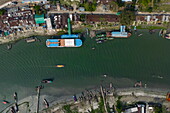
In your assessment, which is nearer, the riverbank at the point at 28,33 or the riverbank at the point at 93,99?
the riverbank at the point at 93,99

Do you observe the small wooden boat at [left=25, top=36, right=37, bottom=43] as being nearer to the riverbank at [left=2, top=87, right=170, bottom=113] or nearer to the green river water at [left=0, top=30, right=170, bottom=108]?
the green river water at [left=0, top=30, right=170, bottom=108]

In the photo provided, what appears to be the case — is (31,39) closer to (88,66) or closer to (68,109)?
(88,66)

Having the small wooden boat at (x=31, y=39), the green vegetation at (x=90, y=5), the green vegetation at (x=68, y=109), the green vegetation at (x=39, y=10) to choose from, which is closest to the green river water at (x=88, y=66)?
the small wooden boat at (x=31, y=39)

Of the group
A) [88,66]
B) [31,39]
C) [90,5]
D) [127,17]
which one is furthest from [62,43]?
[127,17]

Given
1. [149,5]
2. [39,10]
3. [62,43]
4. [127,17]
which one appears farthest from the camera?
[39,10]

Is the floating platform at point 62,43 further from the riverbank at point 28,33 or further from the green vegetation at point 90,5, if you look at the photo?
the green vegetation at point 90,5

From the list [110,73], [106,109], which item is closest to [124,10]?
[110,73]

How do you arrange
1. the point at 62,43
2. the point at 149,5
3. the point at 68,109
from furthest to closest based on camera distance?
1. the point at 149,5
2. the point at 62,43
3. the point at 68,109
